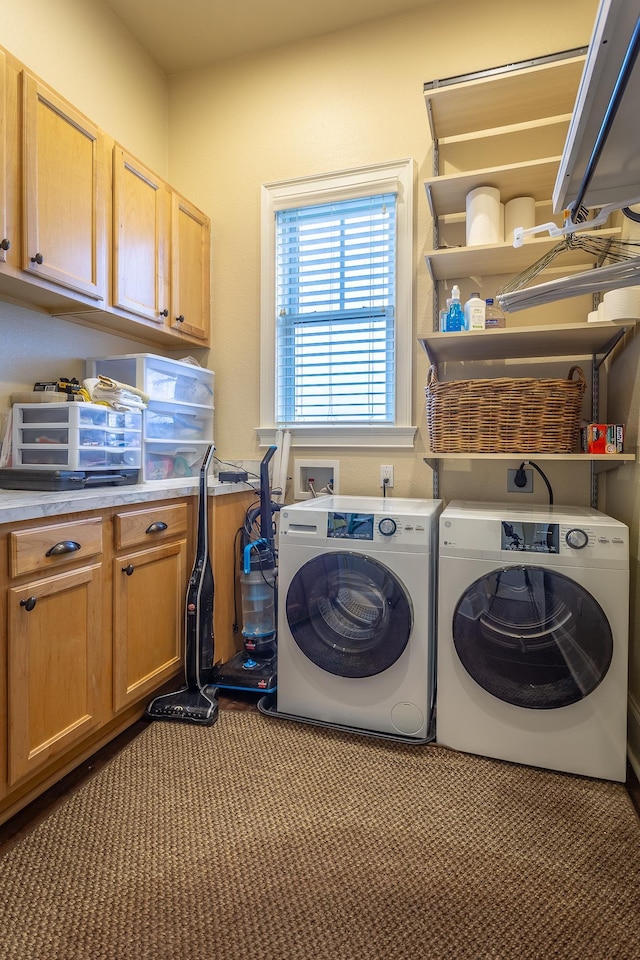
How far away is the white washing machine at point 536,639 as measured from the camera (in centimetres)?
168

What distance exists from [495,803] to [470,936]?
49cm

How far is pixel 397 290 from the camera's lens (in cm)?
260

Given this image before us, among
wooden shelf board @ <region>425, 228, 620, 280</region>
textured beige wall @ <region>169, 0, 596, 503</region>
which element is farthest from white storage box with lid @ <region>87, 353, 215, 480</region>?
wooden shelf board @ <region>425, 228, 620, 280</region>

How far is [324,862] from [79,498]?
48.8 inches

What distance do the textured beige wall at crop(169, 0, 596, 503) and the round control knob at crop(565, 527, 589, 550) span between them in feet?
2.26

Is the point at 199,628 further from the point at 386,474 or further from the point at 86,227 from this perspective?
the point at 86,227

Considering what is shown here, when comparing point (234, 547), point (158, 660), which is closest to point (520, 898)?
point (158, 660)

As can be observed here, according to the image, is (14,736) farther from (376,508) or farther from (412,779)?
(376,508)

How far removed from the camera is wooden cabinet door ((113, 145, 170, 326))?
7.26 feet

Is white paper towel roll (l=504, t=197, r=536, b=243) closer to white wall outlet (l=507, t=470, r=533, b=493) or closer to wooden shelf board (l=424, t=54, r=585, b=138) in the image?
wooden shelf board (l=424, t=54, r=585, b=138)

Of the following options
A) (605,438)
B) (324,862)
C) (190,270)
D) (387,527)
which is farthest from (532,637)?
(190,270)

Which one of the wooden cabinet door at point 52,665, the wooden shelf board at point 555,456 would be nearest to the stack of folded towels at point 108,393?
the wooden cabinet door at point 52,665

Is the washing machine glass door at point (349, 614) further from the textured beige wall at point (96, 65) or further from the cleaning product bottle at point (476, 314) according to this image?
the textured beige wall at point (96, 65)

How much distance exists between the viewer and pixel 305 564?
80.0 inches
